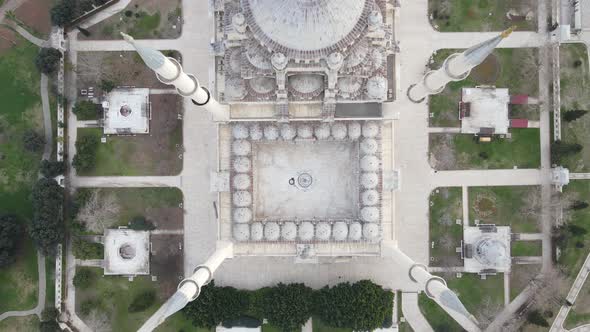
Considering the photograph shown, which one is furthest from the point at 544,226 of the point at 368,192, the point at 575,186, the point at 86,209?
the point at 86,209

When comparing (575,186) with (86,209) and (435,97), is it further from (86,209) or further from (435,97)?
(86,209)

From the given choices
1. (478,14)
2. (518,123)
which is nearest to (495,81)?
(518,123)

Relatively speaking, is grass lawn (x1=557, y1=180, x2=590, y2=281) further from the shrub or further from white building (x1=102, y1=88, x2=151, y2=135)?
white building (x1=102, y1=88, x2=151, y2=135)

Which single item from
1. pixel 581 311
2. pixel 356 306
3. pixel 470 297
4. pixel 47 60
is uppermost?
A: pixel 47 60

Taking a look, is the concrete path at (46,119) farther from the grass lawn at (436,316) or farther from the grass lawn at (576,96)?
the grass lawn at (576,96)

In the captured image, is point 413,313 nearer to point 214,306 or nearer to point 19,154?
point 214,306

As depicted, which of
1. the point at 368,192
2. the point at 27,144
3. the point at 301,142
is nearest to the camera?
the point at 368,192
